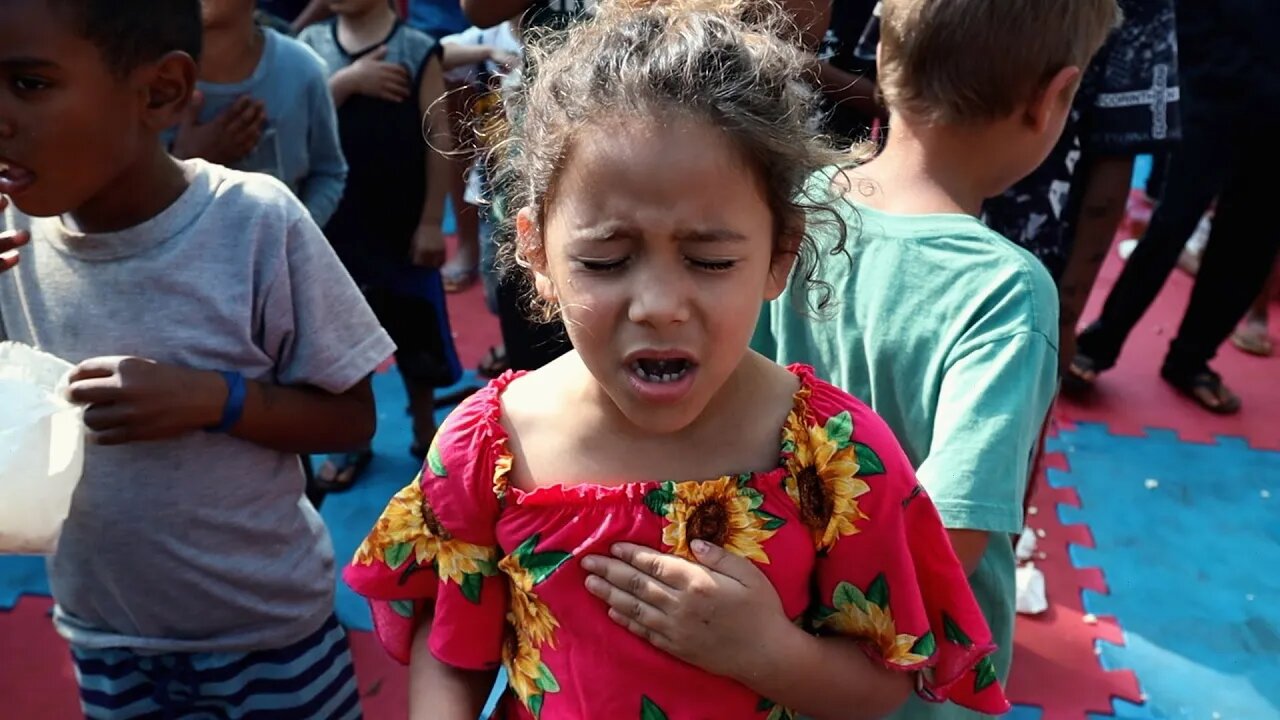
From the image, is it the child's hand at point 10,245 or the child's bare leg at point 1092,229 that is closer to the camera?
the child's hand at point 10,245

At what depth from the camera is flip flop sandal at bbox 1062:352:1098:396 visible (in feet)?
13.2

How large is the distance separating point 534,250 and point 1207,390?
151 inches

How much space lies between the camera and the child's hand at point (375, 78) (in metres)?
2.99

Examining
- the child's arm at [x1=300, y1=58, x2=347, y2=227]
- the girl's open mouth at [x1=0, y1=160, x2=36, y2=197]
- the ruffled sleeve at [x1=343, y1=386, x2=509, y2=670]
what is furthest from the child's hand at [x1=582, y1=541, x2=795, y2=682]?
the child's arm at [x1=300, y1=58, x2=347, y2=227]

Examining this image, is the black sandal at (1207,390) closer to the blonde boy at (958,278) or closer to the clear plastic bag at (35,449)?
the blonde boy at (958,278)

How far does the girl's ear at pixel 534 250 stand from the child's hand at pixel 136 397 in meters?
0.56

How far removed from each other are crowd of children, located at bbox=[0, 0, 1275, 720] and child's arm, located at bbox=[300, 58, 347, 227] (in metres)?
1.12

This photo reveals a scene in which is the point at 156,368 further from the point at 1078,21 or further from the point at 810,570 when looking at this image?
the point at 1078,21

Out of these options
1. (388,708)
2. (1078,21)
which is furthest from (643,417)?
(388,708)

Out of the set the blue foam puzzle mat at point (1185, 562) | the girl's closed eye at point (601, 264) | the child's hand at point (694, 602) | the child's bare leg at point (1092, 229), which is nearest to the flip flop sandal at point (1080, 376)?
the blue foam puzzle mat at point (1185, 562)

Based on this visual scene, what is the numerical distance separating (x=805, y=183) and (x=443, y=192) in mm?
2275

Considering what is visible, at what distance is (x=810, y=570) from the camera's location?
3.45ft

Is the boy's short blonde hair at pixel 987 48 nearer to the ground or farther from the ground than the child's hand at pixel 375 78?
farther from the ground

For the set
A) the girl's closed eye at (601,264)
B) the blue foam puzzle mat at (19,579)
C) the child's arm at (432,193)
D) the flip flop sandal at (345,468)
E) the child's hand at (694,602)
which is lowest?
the blue foam puzzle mat at (19,579)
